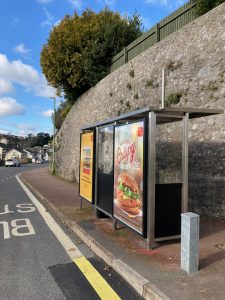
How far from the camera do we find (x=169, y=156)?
6.43m

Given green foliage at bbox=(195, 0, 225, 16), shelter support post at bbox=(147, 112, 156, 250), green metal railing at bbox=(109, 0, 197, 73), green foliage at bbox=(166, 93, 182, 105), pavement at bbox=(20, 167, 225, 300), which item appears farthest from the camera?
green metal railing at bbox=(109, 0, 197, 73)

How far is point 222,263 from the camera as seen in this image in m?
5.00

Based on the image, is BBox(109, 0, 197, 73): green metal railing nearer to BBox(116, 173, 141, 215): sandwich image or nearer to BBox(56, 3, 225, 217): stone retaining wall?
BBox(56, 3, 225, 217): stone retaining wall

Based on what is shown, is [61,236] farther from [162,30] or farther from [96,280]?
[162,30]

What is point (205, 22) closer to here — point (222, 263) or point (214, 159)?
point (214, 159)

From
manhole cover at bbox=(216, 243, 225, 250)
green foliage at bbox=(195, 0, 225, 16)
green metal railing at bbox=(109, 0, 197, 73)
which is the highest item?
green metal railing at bbox=(109, 0, 197, 73)

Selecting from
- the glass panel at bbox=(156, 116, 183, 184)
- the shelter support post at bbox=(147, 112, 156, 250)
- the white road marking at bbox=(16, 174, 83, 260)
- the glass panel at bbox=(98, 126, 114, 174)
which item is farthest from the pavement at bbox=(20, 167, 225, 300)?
the glass panel at bbox=(98, 126, 114, 174)

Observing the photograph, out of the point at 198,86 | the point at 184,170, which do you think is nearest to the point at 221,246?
the point at 184,170

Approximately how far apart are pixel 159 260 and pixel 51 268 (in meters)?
1.61

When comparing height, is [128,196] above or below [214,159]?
below

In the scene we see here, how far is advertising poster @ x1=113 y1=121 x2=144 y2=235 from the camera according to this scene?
6.02 m

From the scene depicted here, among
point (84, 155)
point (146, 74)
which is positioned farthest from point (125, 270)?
point (146, 74)

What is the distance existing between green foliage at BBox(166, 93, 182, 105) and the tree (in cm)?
1085

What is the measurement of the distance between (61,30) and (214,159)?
17604mm
